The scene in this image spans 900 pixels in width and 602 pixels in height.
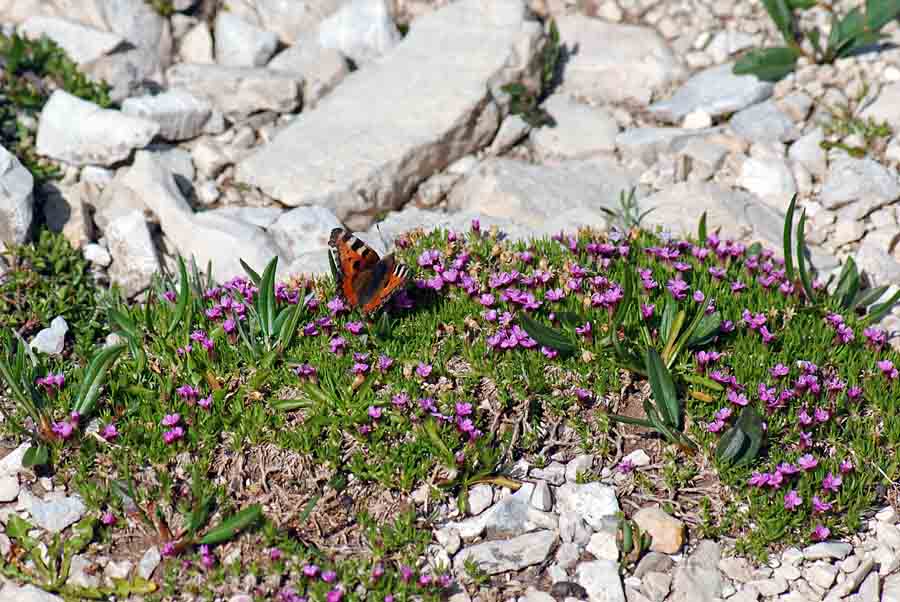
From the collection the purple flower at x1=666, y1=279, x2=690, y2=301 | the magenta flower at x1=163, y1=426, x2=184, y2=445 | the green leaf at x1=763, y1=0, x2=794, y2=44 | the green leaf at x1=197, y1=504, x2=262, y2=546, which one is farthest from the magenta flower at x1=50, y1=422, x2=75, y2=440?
the green leaf at x1=763, y1=0, x2=794, y2=44

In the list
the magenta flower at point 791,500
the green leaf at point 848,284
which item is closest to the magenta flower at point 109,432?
the magenta flower at point 791,500

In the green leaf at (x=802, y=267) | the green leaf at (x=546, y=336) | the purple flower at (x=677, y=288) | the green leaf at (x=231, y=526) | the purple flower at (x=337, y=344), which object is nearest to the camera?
the green leaf at (x=231, y=526)

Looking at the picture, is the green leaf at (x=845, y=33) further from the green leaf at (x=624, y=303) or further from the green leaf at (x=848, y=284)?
the green leaf at (x=624, y=303)

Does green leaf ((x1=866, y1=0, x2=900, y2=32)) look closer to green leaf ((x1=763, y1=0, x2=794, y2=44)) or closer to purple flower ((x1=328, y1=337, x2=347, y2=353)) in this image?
green leaf ((x1=763, y1=0, x2=794, y2=44))

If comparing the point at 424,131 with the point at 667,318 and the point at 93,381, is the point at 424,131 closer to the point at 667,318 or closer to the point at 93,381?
the point at 667,318

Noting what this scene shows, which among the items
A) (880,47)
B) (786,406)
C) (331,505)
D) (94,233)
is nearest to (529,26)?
(880,47)
